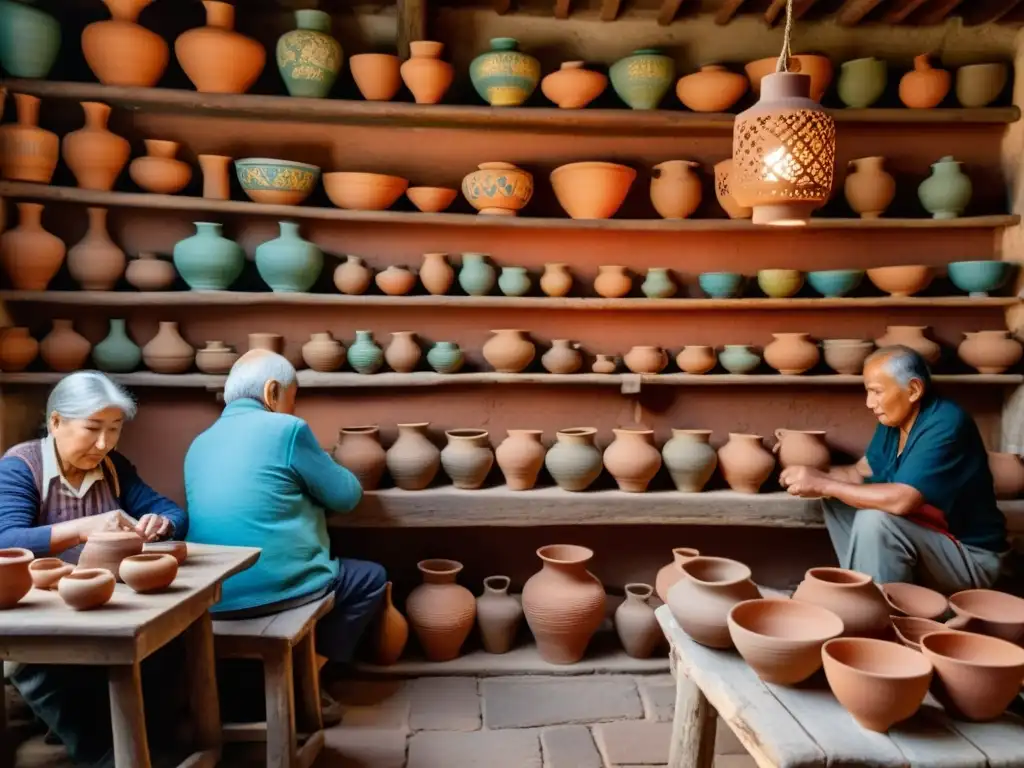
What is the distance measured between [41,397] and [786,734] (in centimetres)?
351

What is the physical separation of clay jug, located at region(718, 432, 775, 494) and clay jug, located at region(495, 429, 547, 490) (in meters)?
0.89

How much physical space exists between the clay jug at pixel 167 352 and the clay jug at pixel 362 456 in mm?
810

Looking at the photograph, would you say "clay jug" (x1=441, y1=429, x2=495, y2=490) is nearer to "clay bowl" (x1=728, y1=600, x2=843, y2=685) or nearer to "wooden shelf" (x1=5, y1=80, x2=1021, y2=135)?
"wooden shelf" (x1=5, y1=80, x2=1021, y2=135)

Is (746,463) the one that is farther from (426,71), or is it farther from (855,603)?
(426,71)

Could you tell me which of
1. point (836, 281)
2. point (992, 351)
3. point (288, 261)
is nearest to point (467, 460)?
point (288, 261)

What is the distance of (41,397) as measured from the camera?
362 cm

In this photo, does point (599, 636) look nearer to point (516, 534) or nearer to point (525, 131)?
point (516, 534)

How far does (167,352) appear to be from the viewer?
11.6 ft

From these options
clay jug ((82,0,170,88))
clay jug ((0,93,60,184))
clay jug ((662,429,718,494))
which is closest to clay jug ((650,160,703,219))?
clay jug ((662,429,718,494))

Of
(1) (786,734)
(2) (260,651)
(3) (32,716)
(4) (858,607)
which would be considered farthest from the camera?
(3) (32,716)

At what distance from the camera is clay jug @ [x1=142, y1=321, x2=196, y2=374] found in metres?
3.54

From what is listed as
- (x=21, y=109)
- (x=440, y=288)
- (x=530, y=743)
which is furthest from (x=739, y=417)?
(x=21, y=109)

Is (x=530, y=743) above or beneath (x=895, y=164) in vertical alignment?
beneath

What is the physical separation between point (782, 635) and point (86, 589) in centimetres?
171
